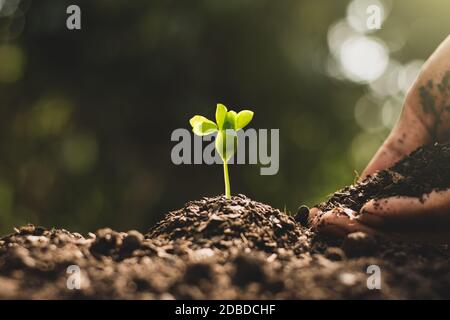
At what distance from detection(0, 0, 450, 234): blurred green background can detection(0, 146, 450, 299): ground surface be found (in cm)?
484

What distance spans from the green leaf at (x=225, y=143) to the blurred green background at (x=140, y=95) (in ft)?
14.7

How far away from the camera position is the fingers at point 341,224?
6.11ft

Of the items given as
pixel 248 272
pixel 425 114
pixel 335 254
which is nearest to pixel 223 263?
pixel 248 272

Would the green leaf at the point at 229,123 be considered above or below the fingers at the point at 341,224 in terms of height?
above

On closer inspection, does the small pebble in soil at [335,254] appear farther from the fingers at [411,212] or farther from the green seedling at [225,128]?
the green seedling at [225,128]

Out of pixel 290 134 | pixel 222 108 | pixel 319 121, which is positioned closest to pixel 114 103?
pixel 290 134

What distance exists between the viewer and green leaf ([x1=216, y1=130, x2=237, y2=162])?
7.15ft

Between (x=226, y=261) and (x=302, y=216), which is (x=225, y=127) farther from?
(x=226, y=261)

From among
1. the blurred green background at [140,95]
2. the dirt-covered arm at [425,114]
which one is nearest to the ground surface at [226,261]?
the dirt-covered arm at [425,114]

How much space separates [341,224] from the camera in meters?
1.87

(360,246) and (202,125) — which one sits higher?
(202,125)

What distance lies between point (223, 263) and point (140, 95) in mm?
5466

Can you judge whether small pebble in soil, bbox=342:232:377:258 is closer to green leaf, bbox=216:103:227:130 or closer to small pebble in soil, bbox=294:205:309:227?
small pebble in soil, bbox=294:205:309:227

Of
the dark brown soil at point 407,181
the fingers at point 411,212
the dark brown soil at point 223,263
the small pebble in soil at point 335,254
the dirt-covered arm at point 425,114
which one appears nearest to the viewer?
the dark brown soil at point 223,263
